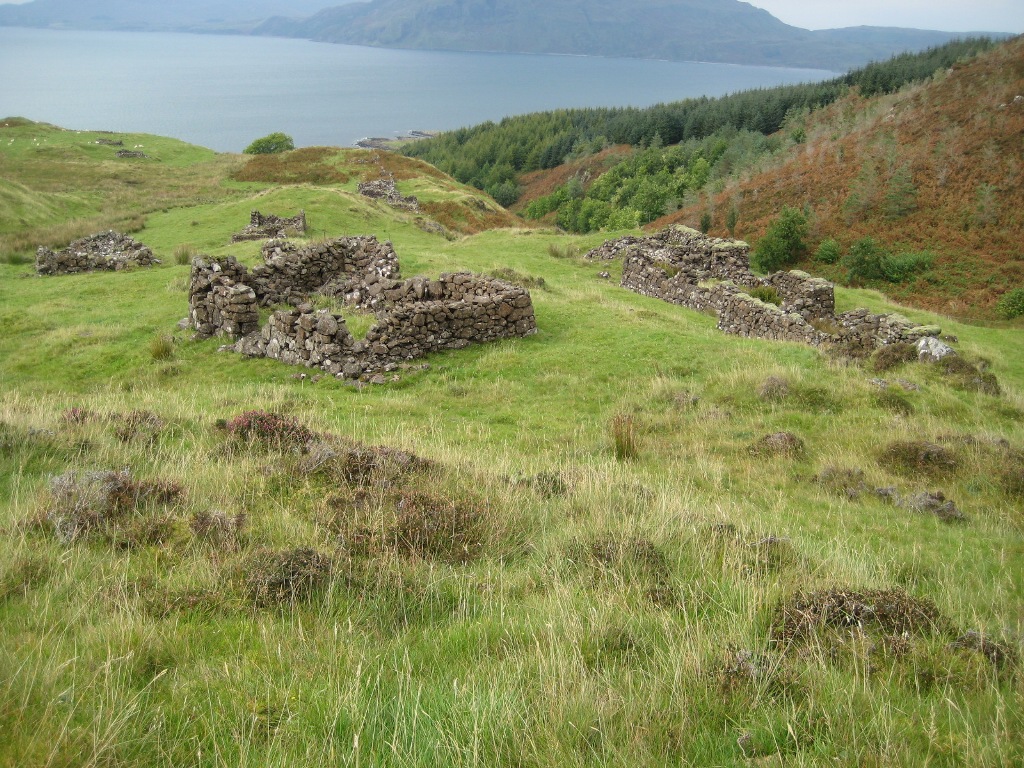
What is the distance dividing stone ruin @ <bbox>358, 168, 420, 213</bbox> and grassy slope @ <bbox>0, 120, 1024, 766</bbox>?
36.8 metres

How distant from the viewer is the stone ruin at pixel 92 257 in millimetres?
25328

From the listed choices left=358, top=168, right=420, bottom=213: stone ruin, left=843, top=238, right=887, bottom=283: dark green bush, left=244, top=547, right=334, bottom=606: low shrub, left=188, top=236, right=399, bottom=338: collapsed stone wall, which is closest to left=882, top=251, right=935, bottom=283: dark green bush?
left=843, top=238, right=887, bottom=283: dark green bush

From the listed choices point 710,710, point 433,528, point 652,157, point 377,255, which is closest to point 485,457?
point 433,528

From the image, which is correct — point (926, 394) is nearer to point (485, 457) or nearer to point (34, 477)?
point (485, 457)

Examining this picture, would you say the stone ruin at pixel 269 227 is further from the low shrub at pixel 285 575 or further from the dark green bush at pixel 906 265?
the dark green bush at pixel 906 265

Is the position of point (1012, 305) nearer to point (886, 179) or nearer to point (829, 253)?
point (829, 253)

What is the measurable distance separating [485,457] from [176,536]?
4449 millimetres

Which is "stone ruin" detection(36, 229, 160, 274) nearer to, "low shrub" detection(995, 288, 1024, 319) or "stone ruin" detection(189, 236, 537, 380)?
"stone ruin" detection(189, 236, 537, 380)

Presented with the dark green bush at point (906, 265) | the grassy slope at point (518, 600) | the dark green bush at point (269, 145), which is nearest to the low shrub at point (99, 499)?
the grassy slope at point (518, 600)

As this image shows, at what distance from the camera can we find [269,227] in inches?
1247

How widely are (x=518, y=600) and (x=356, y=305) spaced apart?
15.6m

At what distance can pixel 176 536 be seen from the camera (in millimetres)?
5359

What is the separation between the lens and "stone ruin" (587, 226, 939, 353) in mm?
20156

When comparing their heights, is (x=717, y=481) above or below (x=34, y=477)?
below
